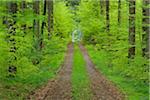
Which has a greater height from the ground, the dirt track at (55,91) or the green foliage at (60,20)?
the green foliage at (60,20)

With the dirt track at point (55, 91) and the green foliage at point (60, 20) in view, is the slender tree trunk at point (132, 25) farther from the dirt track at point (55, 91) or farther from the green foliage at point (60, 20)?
the green foliage at point (60, 20)

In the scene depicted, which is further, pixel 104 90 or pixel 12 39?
pixel 104 90

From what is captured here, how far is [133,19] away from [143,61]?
4.20 meters

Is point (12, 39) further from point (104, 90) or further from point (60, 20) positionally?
point (60, 20)

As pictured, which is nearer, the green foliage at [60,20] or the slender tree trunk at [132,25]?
the slender tree trunk at [132,25]

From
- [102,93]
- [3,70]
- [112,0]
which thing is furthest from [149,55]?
[112,0]

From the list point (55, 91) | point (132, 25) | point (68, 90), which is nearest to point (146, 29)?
point (132, 25)

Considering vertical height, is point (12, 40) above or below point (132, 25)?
below

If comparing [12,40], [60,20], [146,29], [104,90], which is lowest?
[104,90]

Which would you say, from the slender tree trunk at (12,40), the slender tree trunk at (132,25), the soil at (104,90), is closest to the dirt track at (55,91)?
the soil at (104,90)

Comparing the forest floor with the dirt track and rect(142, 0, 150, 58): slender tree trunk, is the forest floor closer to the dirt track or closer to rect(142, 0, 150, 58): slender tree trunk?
the dirt track

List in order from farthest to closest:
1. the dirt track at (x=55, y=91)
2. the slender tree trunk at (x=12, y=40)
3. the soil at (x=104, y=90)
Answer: the slender tree trunk at (x=12, y=40)
the soil at (x=104, y=90)
the dirt track at (x=55, y=91)

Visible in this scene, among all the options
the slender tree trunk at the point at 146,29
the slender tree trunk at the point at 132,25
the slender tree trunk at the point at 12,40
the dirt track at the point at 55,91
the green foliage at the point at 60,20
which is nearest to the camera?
the dirt track at the point at 55,91

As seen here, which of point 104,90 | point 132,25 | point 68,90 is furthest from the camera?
point 132,25
